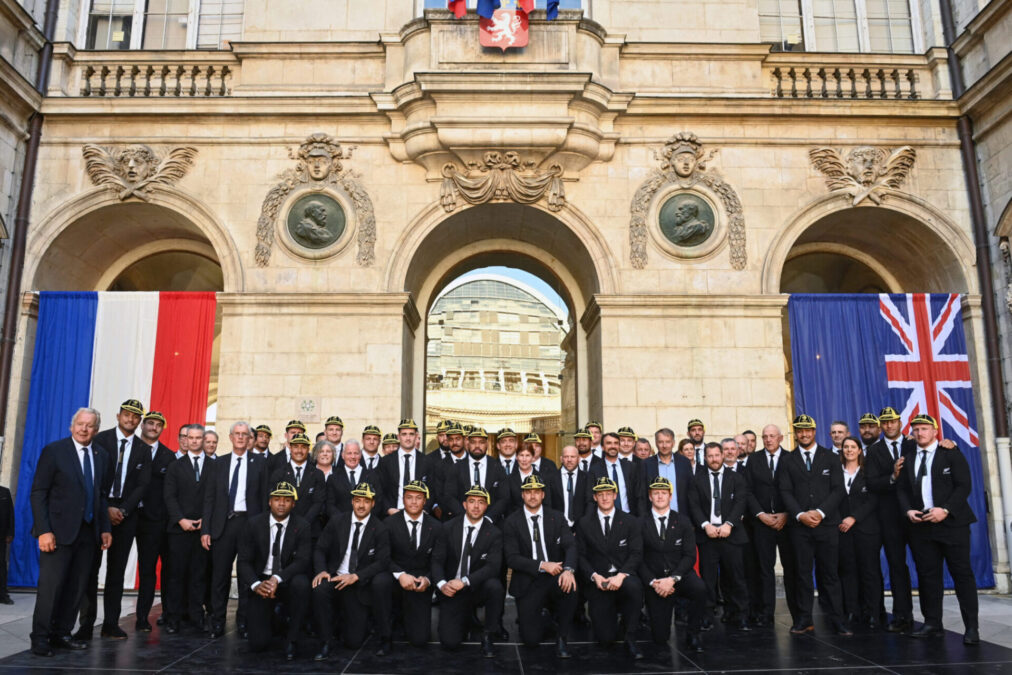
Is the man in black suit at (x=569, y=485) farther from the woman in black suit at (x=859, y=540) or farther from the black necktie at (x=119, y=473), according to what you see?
the black necktie at (x=119, y=473)

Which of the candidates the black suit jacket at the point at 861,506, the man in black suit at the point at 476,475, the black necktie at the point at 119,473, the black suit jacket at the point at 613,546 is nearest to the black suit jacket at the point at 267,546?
the black necktie at the point at 119,473

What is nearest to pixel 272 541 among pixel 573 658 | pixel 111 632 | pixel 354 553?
pixel 354 553

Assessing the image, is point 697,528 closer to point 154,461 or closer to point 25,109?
point 154,461

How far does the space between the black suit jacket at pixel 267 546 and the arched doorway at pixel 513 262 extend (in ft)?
17.1

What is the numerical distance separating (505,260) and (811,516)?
28.7 ft

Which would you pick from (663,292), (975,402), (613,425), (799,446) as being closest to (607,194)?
(663,292)

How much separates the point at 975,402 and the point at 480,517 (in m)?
8.57

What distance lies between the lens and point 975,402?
11.6 metres

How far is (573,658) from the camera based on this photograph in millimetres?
6488

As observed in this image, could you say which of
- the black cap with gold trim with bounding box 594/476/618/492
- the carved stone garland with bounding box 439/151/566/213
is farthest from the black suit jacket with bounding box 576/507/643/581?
the carved stone garland with bounding box 439/151/566/213

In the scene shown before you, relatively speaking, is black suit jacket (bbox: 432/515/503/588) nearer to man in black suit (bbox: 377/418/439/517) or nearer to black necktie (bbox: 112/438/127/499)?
man in black suit (bbox: 377/418/439/517)

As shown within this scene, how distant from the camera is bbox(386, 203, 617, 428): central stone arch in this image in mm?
12031

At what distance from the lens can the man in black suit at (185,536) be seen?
773cm

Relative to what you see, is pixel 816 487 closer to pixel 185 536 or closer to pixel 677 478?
pixel 677 478
